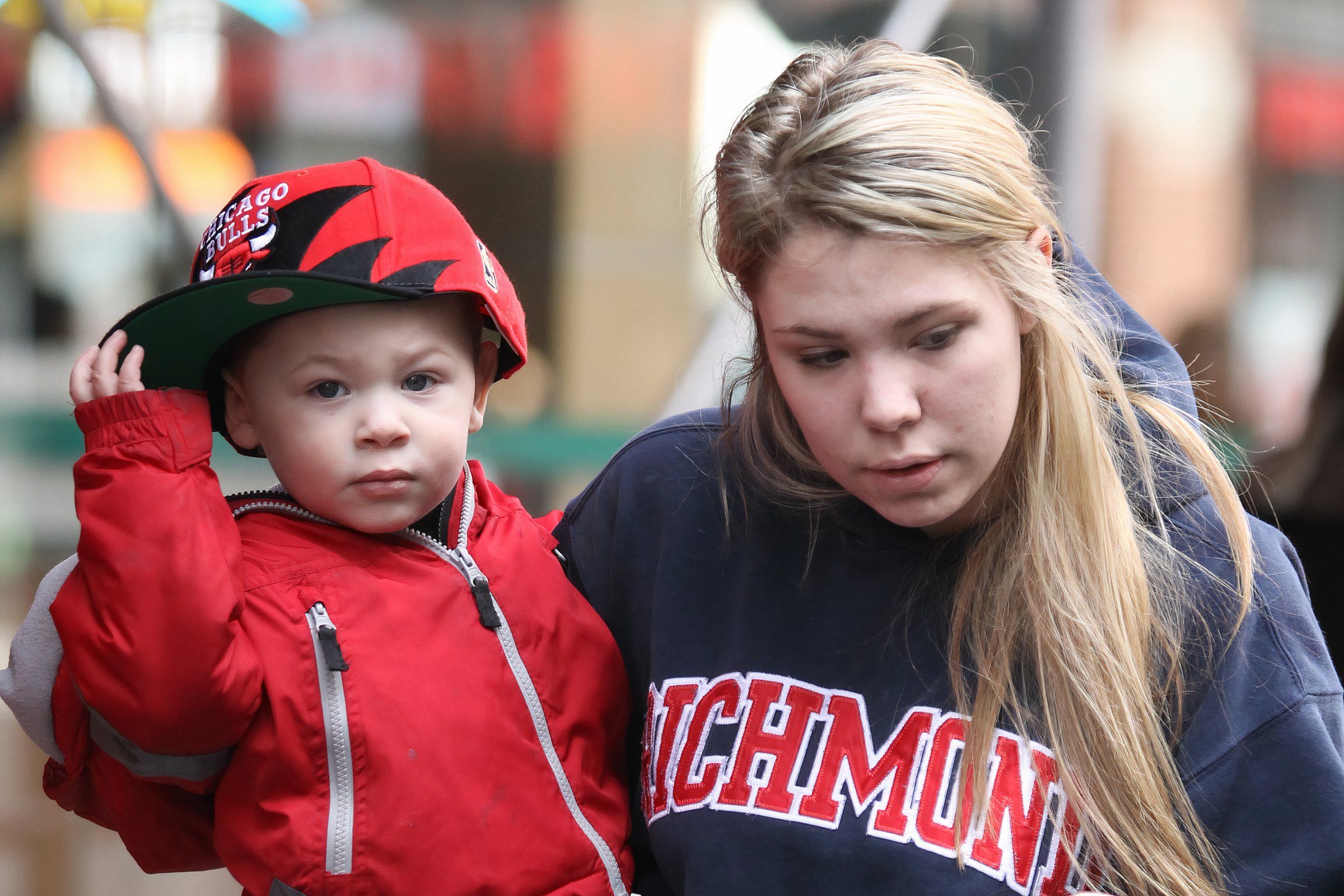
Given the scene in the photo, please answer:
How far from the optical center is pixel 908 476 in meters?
1.34

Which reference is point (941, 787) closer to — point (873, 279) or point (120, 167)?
point (873, 279)

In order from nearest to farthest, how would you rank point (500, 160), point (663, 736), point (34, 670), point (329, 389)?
point (34, 670) → point (329, 389) → point (663, 736) → point (500, 160)

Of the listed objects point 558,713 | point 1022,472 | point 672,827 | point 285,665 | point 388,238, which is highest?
point 388,238

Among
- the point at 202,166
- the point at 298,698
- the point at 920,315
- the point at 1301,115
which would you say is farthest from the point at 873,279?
the point at 1301,115

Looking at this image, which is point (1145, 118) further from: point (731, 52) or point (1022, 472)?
point (1022, 472)

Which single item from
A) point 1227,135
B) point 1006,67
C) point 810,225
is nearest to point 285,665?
point 810,225

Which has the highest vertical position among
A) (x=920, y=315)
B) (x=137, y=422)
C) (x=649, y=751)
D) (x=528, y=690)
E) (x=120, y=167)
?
(x=920, y=315)

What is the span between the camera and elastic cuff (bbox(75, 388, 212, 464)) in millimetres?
1272

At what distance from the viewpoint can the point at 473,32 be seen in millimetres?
4102

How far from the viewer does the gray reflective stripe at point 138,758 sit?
50.4 inches

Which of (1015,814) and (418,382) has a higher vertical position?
(418,382)

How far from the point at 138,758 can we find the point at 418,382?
0.47m

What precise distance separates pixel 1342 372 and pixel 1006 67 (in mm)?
2054

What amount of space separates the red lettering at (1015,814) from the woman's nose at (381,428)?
27.4 inches
